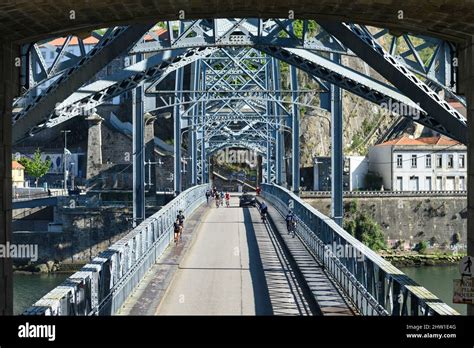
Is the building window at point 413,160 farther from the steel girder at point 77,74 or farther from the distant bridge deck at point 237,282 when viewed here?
the steel girder at point 77,74

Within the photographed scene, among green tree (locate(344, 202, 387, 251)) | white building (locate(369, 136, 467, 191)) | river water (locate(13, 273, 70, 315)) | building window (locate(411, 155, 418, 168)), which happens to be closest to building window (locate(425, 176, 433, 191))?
white building (locate(369, 136, 467, 191))

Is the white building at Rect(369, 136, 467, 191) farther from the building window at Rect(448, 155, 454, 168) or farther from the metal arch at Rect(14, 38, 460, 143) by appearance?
the metal arch at Rect(14, 38, 460, 143)

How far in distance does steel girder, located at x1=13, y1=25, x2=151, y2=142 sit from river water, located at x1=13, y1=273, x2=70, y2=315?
2919cm

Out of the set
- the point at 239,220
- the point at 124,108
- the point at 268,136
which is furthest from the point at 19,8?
the point at 124,108

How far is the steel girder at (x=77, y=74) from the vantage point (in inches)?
482

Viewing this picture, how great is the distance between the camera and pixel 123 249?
1397cm

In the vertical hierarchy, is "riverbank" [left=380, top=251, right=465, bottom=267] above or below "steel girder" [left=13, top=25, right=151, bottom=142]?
below

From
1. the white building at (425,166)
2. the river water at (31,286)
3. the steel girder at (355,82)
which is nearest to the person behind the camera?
the steel girder at (355,82)

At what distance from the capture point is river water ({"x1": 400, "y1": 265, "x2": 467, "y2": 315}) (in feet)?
159

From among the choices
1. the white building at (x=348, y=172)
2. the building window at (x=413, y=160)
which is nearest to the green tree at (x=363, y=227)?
the building window at (x=413, y=160)

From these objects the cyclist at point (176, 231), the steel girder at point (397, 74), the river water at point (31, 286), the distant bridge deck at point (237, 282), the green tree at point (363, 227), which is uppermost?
the steel girder at point (397, 74)

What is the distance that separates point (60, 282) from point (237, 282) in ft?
129

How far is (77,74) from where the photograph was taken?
40.5ft
